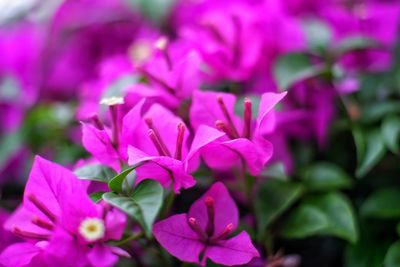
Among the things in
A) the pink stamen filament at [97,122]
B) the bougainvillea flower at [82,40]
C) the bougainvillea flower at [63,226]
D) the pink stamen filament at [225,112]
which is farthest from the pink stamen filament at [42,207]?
the bougainvillea flower at [82,40]

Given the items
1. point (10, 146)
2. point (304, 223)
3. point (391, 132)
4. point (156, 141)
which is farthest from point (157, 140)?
point (10, 146)

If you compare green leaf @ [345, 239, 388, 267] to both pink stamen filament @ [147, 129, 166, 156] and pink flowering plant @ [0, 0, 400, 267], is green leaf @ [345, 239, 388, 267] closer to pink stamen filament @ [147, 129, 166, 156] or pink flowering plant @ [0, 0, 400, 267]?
pink flowering plant @ [0, 0, 400, 267]

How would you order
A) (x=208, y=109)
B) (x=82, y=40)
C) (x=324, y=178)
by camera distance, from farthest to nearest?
1. (x=82, y=40)
2. (x=324, y=178)
3. (x=208, y=109)

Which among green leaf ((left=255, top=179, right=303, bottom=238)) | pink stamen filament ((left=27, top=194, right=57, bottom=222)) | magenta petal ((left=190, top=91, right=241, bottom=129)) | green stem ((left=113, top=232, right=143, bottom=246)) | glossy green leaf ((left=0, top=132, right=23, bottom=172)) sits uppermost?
magenta petal ((left=190, top=91, right=241, bottom=129))

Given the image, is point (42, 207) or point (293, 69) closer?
point (42, 207)

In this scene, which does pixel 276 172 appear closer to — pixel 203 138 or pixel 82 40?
pixel 203 138

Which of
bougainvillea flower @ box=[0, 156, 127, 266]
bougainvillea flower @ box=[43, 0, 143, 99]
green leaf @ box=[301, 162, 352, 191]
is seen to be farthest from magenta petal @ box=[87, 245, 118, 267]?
bougainvillea flower @ box=[43, 0, 143, 99]
